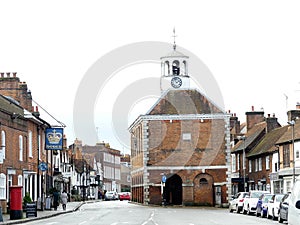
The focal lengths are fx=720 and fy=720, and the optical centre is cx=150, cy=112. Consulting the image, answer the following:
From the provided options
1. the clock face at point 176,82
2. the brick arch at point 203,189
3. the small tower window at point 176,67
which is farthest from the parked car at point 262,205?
the small tower window at point 176,67

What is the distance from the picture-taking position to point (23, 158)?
5144 centimetres

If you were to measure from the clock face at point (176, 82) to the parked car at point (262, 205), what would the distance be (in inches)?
1319

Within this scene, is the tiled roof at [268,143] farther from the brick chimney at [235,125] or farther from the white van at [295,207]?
the white van at [295,207]

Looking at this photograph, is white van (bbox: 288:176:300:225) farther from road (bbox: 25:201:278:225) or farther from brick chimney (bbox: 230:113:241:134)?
brick chimney (bbox: 230:113:241:134)

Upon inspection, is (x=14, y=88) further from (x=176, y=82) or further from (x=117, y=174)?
(x=117, y=174)

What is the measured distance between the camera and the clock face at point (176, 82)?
255 feet

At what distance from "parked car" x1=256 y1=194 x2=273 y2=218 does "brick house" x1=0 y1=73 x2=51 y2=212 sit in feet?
51.2

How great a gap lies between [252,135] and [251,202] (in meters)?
33.6

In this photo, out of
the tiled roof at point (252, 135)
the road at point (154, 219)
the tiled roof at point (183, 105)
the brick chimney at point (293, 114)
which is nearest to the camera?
the road at point (154, 219)

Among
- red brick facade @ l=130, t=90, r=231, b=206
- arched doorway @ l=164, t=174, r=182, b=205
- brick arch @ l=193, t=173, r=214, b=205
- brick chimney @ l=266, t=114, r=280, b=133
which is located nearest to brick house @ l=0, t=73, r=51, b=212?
red brick facade @ l=130, t=90, r=231, b=206

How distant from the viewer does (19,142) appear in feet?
166

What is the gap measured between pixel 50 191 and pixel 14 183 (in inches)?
431

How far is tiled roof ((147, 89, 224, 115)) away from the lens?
245 ft

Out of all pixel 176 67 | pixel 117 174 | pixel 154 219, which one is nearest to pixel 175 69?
pixel 176 67
